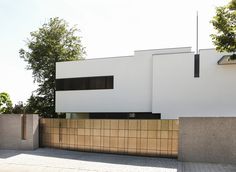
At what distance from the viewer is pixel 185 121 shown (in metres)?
6.82

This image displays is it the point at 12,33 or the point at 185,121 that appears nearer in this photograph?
the point at 185,121

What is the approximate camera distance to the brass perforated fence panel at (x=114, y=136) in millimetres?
7168

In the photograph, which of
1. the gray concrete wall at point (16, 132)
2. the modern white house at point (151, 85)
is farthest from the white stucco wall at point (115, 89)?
the gray concrete wall at point (16, 132)

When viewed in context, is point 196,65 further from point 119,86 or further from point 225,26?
point 225,26

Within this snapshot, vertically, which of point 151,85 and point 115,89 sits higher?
point 151,85

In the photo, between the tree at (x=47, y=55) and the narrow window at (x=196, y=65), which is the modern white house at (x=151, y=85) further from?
the tree at (x=47, y=55)

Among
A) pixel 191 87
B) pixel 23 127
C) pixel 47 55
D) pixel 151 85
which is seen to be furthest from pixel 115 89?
pixel 47 55

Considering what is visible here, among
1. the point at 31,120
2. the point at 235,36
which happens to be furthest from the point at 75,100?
the point at 235,36

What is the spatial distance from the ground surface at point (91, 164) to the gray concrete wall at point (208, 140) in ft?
0.88

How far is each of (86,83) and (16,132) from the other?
7.84 metres

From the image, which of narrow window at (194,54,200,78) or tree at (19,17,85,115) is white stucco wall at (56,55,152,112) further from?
tree at (19,17,85,115)

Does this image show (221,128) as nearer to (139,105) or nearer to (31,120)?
(31,120)

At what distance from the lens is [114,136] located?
785 cm

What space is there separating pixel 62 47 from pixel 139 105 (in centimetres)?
1214
